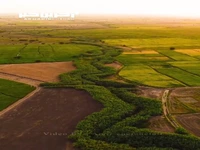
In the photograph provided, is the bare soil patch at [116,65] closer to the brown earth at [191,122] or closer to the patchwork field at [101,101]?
the patchwork field at [101,101]

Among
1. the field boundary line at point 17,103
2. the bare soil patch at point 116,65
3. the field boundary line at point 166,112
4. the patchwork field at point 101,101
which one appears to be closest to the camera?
the patchwork field at point 101,101

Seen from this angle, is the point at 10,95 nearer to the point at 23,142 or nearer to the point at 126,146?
the point at 23,142

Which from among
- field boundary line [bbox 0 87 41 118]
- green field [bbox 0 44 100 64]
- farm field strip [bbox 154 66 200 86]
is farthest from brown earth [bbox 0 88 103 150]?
green field [bbox 0 44 100 64]

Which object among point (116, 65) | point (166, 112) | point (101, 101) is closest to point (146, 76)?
point (116, 65)

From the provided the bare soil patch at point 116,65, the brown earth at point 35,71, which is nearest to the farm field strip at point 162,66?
the bare soil patch at point 116,65

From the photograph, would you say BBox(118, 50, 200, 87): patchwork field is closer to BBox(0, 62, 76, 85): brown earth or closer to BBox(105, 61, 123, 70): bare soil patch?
BBox(105, 61, 123, 70): bare soil patch

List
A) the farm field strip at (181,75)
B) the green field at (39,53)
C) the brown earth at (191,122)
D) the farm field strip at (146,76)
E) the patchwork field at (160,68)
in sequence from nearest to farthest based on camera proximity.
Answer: the brown earth at (191,122) → the farm field strip at (146,76) → the farm field strip at (181,75) → the patchwork field at (160,68) → the green field at (39,53)
